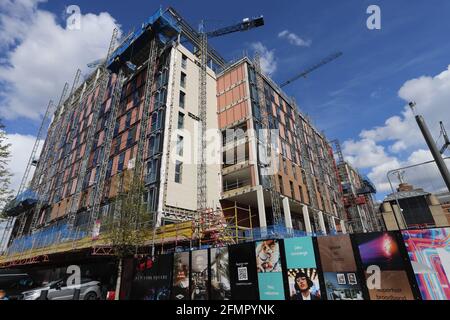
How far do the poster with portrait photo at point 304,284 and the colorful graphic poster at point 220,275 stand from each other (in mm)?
2928

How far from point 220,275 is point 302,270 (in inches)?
154

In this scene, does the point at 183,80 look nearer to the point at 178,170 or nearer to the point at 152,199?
the point at 178,170

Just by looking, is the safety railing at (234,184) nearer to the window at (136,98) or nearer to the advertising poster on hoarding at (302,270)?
the window at (136,98)

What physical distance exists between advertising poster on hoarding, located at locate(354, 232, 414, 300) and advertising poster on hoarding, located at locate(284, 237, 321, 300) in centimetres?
176

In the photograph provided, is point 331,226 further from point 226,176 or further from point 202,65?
point 202,65

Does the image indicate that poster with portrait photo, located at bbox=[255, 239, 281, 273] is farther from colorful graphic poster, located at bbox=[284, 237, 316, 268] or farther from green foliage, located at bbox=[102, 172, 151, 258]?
green foliage, located at bbox=[102, 172, 151, 258]

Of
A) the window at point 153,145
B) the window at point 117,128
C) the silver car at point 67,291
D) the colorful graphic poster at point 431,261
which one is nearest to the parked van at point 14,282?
the silver car at point 67,291

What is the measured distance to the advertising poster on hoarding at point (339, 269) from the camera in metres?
8.44

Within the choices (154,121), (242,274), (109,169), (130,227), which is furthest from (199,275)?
(109,169)

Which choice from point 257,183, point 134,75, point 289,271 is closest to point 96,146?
point 134,75

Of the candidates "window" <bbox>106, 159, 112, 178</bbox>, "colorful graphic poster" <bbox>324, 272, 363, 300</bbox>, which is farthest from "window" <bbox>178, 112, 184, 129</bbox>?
"colorful graphic poster" <bbox>324, 272, 363, 300</bbox>
